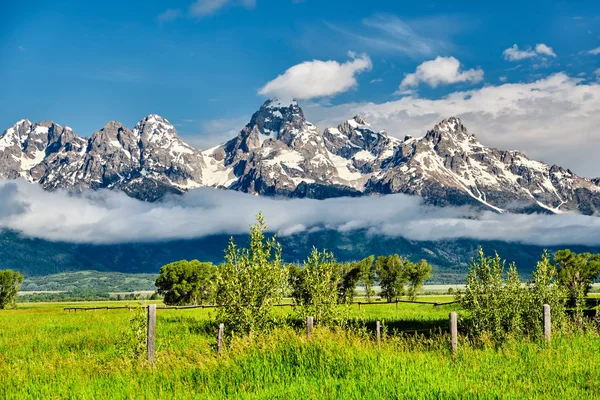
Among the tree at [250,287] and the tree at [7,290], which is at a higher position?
the tree at [250,287]

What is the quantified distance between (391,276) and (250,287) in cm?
10334

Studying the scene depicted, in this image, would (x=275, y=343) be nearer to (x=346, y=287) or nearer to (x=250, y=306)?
(x=250, y=306)

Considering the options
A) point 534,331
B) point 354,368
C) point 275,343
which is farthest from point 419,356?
point 534,331

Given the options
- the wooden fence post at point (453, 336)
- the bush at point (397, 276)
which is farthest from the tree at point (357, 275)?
the wooden fence post at point (453, 336)

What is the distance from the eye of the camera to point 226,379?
13469 millimetres

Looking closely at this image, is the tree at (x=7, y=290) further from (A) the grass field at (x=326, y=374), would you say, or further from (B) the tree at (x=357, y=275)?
(A) the grass field at (x=326, y=374)

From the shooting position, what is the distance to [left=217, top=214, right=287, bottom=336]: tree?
19984 mm

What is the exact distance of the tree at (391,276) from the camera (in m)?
119

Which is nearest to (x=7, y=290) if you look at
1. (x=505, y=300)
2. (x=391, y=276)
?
(x=391, y=276)

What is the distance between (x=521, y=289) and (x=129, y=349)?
18.6 metres

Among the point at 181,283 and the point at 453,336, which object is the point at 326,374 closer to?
the point at 453,336

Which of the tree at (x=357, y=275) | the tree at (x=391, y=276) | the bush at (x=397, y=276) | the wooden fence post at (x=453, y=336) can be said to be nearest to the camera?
the wooden fence post at (x=453, y=336)

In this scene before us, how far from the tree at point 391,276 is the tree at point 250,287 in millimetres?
101138

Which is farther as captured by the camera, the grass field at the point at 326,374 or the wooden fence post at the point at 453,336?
the wooden fence post at the point at 453,336
